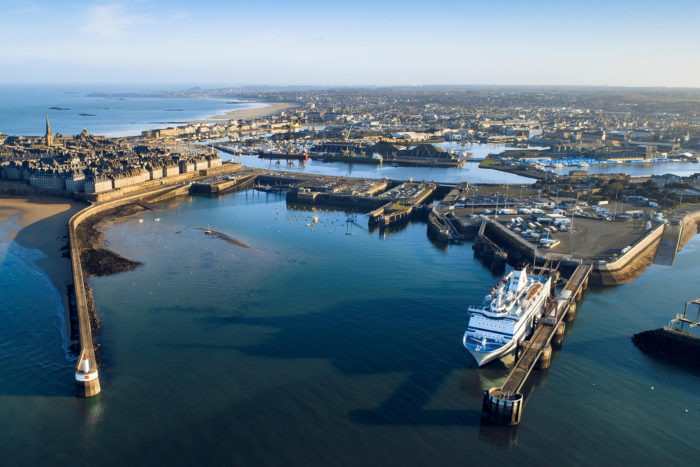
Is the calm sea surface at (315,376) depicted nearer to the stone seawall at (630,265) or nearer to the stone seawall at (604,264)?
the stone seawall at (630,265)

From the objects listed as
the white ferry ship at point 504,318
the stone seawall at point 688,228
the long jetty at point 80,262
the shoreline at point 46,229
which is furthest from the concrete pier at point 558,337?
the stone seawall at point 688,228

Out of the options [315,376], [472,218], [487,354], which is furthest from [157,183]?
[487,354]

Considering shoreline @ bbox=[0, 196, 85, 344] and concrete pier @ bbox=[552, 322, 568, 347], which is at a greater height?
shoreline @ bbox=[0, 196, 85, 344]

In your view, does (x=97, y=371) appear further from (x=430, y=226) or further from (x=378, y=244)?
(x=430, y=226)

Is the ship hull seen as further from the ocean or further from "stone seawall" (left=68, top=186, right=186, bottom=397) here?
"stone seawall" (left=68, top=186, right=186, bottom=397)

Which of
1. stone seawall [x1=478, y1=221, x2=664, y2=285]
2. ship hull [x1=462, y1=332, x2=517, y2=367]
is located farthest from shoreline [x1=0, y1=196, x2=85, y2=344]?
stone seawall [x1=478, y1=221, x2=664, y2=285]

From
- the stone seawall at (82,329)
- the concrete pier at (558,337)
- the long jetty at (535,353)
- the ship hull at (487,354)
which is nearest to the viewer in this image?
the long jetty at (535,353)
